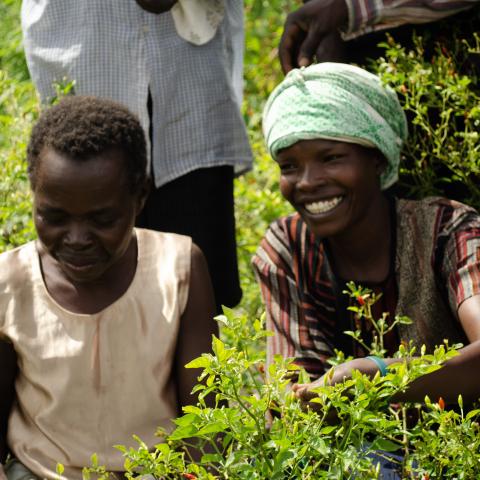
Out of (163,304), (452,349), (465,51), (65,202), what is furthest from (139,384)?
(465,51)

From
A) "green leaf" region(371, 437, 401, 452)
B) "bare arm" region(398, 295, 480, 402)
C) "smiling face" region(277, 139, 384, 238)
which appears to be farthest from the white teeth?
"green leaf" region(371, 437, 401, 452)

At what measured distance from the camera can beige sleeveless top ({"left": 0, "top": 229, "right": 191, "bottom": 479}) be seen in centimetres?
311

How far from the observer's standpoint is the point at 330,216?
3.29 meters

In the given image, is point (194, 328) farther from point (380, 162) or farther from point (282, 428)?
point (282, 428)

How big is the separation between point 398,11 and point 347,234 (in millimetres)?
753

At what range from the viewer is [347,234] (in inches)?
134

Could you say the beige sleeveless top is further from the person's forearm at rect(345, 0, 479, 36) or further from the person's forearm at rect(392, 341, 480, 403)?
the person's forearm at rect(345, 0, 479, 36)

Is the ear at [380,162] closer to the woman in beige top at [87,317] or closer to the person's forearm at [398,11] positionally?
the person's forearm at [398,11]

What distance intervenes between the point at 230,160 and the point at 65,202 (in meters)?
1.02

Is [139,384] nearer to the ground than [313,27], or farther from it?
nearer to the ground

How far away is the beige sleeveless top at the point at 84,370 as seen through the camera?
10.2 ft

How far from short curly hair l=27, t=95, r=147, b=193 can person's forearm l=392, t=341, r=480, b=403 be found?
0.99m

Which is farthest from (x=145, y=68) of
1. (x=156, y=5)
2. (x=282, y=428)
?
(x=282, y=428)

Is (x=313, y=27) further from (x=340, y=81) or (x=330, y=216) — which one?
(x=330, y=216)
